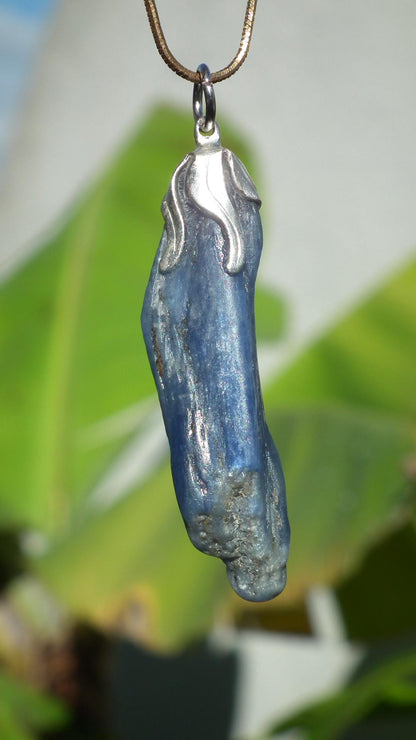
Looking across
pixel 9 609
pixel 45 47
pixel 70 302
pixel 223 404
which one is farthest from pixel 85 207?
pixel 223 404

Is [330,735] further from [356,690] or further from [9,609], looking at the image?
[9,609]

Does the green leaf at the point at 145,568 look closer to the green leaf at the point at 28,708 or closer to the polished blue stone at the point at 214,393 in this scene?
the green leaf at the point at 28,708

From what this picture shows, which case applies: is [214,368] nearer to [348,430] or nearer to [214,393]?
[214,393]

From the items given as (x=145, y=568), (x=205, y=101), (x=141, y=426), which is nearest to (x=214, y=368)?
(x=205, y=101)

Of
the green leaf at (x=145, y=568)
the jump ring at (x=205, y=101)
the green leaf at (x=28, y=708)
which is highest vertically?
the jump ring at (x=205, y=101)

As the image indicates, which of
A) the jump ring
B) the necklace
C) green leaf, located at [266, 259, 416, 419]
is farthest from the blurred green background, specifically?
the jump ring

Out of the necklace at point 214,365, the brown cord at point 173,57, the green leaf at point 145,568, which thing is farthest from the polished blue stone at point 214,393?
the green leaf at point 145,568

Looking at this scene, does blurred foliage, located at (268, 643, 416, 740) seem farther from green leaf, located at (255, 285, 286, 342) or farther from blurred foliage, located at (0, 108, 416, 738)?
green leaf, located at (255, 285, 286, 342)
